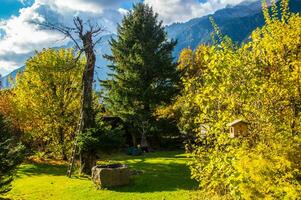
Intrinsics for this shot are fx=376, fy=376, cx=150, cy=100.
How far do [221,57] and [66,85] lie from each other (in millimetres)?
27176

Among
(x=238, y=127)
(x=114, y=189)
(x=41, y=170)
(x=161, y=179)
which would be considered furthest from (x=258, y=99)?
(x=41, y=170)

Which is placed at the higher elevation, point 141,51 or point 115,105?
point 141,51

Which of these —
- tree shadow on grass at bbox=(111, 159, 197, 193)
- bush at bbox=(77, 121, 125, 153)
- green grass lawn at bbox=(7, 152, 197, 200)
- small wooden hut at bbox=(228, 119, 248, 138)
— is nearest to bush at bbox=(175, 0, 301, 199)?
small wooden hut at bbox=(228, 119, 248, 138)

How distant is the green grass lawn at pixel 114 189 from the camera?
69.8ft

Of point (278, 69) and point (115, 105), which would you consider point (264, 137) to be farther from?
point (115, 105)

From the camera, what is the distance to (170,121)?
45656 millimetres

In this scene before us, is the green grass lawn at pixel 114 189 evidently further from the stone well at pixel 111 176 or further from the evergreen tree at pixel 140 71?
the evergreen tree at pixel 140 71

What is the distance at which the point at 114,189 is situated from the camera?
23.0m

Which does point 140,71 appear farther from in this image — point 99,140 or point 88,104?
point 99,140

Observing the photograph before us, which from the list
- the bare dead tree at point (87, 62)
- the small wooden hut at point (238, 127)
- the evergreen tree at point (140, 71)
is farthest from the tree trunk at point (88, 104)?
the small wooden hut at point (238, 127)

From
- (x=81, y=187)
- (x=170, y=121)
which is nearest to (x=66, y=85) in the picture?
(x=170, y=121)

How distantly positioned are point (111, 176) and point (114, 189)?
88cm

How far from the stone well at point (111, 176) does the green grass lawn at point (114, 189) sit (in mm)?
444

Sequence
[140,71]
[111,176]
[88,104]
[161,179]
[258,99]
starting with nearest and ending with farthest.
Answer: [258,99] < [111,176] < [161,179] < [88,104] < [140,71]
